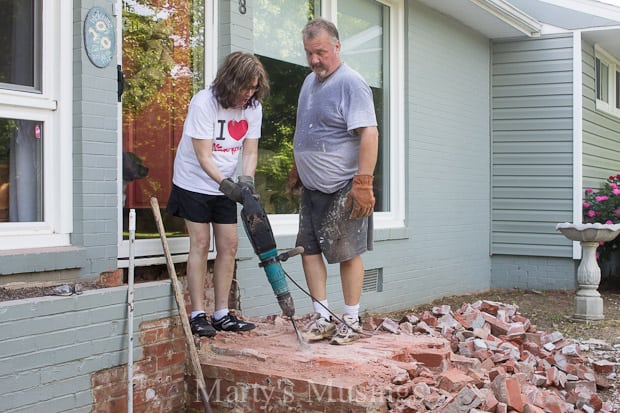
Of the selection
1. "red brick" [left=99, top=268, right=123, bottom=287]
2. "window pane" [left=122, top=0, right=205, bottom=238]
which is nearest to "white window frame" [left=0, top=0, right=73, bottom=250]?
"red brick" [left=99, top=268, right=123, bottom=287]

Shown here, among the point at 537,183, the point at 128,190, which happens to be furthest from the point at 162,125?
the point at 537,183

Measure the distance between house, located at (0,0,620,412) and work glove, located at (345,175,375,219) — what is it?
112 centimetres

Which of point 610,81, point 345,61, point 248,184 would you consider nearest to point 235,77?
point 248,184

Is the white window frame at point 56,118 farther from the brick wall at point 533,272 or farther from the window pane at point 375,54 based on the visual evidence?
the brick wall at point 533,272

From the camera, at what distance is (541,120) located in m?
9.62

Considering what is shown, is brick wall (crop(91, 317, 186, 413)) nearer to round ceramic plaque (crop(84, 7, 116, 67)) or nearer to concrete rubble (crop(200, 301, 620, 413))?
concrete rubble (crop(200, 301, 620, 413))

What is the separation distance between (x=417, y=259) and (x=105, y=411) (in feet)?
16.5

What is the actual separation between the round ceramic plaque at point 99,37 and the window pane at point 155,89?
0.37 meters

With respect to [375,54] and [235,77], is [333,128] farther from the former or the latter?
[375,54]

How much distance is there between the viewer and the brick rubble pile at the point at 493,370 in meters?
3.36

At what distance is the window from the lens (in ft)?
19.5

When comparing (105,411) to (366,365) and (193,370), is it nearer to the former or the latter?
(193,370)

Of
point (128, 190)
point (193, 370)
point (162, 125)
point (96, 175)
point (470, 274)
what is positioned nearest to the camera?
point (193, 370)

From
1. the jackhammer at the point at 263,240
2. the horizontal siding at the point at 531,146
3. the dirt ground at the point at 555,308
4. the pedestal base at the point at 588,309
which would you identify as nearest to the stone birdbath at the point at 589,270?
the pedestal base at the point at 588,309
